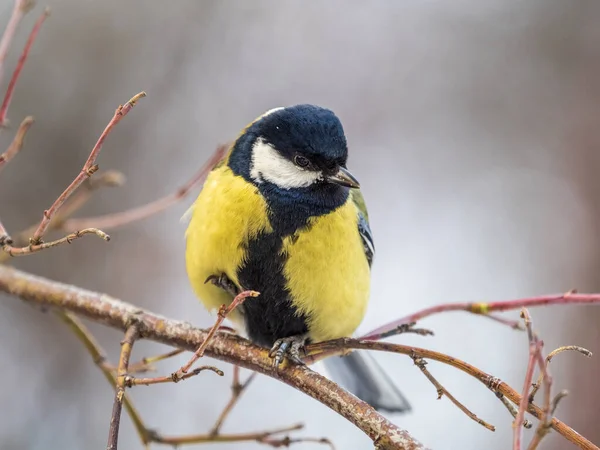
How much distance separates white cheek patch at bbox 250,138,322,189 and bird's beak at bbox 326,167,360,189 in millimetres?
33

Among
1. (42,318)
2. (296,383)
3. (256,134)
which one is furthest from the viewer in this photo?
(42,318)

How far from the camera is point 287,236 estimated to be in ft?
4.53

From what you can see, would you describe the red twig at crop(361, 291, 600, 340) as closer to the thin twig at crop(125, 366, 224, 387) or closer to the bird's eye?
the thin twig at crop(125, 366, 224, 387)

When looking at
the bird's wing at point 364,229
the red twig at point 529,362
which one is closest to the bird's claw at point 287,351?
the bird's wing at point 364,229

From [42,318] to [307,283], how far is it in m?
1.71

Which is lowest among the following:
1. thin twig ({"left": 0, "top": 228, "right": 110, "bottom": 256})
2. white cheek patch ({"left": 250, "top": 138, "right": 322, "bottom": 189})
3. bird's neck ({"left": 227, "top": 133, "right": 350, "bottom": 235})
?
thin twig ({"left": 0, "top": 228, "right": 110, "bottom": 256})


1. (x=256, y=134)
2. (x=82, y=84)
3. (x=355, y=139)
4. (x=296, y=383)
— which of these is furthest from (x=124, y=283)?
(x=296, y=383)

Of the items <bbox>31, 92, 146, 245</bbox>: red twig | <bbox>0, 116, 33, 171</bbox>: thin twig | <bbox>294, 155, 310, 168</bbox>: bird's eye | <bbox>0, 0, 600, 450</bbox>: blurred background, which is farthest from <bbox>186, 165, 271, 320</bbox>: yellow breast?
<bbox>0, 0, 600, 450</bbox>: blurred background

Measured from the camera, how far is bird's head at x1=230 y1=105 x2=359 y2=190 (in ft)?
4.64

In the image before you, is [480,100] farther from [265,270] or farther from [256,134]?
[265,270]

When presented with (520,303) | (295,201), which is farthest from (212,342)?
(520,303)

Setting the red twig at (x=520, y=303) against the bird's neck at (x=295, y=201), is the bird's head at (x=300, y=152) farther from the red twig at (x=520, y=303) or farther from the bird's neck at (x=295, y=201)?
the red twig at (x=520, y=303)

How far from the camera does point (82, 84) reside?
2.92 metres

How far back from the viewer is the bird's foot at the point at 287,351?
1238 millimetres
